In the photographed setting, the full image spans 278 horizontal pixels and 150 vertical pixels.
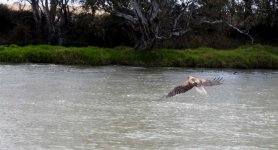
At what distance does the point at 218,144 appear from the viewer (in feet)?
36.5

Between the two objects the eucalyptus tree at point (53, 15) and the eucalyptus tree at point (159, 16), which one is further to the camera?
the eucalyptus tree at point (53, 15)

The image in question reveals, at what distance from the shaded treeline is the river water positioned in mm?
7629

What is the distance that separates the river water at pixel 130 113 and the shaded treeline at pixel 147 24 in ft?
25.0

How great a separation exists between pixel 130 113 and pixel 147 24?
1483 cm

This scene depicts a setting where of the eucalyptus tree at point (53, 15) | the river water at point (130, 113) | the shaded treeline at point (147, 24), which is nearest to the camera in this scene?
the river water at point (130, 113)

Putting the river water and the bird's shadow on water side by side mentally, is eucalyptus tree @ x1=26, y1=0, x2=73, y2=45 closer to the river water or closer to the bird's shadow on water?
the river water

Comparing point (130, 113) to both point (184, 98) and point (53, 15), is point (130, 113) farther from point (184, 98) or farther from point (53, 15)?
point (53, 15)

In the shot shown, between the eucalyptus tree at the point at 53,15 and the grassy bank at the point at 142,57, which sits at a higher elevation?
the eucalyptus tree at the point at 53,15

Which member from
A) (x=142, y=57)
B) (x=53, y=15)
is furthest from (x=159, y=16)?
(x=53, y=15)

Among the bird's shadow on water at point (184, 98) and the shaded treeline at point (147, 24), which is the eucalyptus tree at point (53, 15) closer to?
the shaded treeline at point (147, 24)

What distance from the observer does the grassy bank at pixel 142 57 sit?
26938mm

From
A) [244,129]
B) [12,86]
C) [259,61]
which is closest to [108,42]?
[259,61]

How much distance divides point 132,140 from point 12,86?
313 inches

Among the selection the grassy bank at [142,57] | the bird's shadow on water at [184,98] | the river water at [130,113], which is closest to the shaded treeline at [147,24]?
the grassy bank at [142,57]
